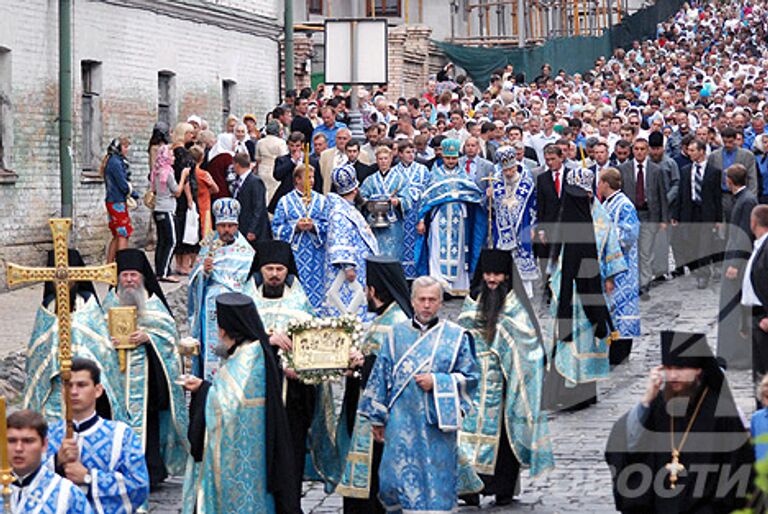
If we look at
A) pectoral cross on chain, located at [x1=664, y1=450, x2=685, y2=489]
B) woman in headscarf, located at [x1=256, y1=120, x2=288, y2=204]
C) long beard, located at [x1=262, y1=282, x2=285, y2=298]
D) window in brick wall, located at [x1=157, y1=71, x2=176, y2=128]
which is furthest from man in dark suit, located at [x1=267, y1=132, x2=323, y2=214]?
pectoral cross on chain, located at [x1=664, y1=450, x2=685, y2=489]

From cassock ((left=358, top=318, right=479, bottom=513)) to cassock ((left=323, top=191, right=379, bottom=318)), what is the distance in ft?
17.8

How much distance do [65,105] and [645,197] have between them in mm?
7406

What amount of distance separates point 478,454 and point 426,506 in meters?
1.72

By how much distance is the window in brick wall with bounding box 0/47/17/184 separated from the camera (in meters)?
22.8

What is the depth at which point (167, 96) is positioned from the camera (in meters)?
28.4

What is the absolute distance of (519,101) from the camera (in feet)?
113

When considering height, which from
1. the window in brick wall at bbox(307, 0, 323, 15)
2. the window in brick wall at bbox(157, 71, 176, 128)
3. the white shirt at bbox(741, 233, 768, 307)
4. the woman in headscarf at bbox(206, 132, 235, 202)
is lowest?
the white shirt at bbox(741, 233, 768, 307)

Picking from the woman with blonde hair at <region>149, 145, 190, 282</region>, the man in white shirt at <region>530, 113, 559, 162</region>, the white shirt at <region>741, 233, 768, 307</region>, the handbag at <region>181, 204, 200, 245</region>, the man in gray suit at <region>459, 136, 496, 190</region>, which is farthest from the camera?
the man in white shirt at <region>530, 113, 559, 162</region>

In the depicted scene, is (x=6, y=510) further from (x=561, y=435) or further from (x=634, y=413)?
(x=561, y=435)

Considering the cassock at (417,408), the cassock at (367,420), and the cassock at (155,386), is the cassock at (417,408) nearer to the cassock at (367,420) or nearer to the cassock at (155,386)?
the cassock at (367,420)

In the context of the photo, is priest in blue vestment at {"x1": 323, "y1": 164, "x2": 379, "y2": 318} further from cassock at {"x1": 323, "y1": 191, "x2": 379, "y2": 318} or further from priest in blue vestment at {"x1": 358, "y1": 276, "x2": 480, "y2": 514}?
priest in blue vestment at {"x1": 358, "y1": 276, "x2": 480, "y2": 514}

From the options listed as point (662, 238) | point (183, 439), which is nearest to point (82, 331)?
point (183, 439)

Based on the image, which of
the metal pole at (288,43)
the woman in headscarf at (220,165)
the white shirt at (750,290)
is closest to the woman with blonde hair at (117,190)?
the woman in headscarf at (220,165)

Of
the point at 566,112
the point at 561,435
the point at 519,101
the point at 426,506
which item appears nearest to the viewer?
the point at 426,506
